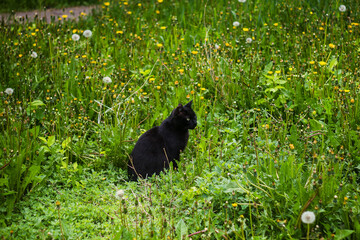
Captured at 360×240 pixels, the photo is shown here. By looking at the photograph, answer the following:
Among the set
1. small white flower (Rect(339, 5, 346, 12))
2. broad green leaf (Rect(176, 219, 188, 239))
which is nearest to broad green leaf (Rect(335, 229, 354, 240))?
broad green leaf (Rect(176, 219, 188, 239))

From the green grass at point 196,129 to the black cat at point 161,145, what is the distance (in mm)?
151

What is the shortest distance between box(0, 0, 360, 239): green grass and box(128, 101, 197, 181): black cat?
15 cm

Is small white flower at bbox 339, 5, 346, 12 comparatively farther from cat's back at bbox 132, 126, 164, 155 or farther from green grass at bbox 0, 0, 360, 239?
cat's back at bbox 132, 126, 164, 155

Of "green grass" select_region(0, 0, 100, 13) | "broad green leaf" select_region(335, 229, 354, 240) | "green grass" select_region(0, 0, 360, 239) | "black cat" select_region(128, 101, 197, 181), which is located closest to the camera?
"broad green leaf" select_region(335, 229, 354, 240)

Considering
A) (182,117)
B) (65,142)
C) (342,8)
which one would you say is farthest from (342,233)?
(342,8)

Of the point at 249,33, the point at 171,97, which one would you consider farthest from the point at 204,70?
the point at 249,33

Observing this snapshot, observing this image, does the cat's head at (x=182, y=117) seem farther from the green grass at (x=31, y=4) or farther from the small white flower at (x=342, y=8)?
the green grass at (x=31, y=4)

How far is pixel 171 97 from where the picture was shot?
4.80 m

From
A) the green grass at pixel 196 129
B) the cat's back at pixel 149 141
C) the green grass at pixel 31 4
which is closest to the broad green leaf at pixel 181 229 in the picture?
the green grass at pixel 196 129

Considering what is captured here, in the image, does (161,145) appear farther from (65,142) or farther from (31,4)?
(31,4)

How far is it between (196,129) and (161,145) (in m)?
0.61

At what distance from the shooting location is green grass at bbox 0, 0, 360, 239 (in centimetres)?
294

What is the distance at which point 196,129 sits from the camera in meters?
4.36

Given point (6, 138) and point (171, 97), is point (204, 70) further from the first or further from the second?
point (6, 138)
